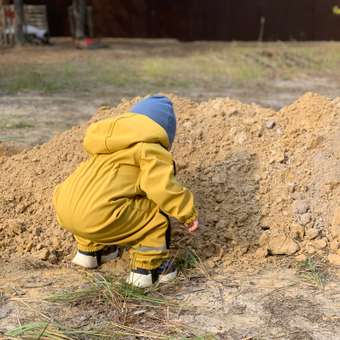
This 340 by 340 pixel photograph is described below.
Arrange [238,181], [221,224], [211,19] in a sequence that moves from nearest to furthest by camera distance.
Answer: [221,224]
[238,181]
[211,19]

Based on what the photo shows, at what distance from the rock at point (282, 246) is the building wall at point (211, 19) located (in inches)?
644

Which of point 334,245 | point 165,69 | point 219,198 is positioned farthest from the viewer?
point 165,69

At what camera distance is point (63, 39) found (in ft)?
60.8

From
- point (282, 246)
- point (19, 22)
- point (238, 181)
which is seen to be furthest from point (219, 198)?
point (19, 22)

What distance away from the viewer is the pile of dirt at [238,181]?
3.65 meters

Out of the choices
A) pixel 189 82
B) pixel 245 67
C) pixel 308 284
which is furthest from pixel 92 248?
pixel 245 67

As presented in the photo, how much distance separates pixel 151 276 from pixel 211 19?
16998 mm

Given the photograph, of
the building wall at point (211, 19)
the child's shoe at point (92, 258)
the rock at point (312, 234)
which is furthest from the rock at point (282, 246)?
the building wall at point (211, 19)

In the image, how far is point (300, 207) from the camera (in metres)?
3.78

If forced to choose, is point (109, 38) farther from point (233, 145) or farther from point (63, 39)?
point (233, 145)

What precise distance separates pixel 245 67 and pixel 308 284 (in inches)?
400

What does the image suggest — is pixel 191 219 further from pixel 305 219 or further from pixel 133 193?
pixel 305 219

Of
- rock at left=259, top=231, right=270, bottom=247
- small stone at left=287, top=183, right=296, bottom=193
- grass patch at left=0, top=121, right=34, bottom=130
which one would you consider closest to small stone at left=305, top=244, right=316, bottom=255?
rock at left=259, top=231, right=270, bottom=247

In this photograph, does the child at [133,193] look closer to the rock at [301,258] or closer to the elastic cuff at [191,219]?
the elastic cuff at [191,219]
